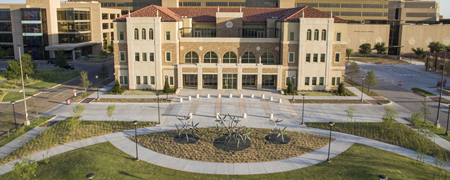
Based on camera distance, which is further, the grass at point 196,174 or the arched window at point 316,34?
the arched window at point 316,34

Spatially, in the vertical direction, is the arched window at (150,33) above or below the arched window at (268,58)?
above

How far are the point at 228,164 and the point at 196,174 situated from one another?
2979mm

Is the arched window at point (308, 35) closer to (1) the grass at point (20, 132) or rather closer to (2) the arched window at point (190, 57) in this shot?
(2) the arched window at point (190, 57)

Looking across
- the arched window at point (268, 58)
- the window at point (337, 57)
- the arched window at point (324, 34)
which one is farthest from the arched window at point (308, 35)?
the arched window at point (268, 58)

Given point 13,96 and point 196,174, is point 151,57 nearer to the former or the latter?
point 13,96

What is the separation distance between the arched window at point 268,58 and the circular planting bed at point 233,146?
2264 cm

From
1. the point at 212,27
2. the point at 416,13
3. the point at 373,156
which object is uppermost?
the point at 416,13

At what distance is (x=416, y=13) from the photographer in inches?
5256

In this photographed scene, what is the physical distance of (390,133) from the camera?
34.3m

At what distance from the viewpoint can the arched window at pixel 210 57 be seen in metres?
54.9

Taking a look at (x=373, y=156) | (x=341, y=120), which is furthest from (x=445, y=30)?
(x=373, y=156)

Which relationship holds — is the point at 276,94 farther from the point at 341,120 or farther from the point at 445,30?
the point at 445,30

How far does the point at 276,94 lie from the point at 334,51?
11691 millimetres

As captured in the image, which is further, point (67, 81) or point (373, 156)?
point (67, 81)
